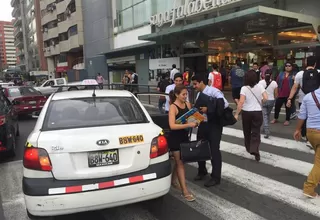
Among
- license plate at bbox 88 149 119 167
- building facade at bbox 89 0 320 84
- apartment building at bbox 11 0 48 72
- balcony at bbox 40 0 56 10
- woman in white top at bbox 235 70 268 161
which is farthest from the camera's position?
apartment building at bbox 11 0 48 72

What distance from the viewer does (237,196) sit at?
446 cm

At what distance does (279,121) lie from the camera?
9594mm

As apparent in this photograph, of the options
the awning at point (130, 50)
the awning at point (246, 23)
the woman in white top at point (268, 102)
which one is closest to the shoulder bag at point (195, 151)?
the woman in white top at point (268, 102)

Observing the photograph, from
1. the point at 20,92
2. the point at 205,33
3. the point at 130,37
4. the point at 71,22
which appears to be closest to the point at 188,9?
the point at 205,33

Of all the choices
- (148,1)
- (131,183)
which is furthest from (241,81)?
(148,1)

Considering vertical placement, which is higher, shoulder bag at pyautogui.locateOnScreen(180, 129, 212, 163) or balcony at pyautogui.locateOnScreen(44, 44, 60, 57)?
balcony at pyautogui.locateOnScreen(44, 44, 60, 57)

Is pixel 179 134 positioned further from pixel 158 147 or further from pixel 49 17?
pixel 49 17

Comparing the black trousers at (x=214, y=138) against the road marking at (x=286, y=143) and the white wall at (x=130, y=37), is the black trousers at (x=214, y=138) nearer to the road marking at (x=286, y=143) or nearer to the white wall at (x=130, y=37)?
the road marking at (x=286, y=143)

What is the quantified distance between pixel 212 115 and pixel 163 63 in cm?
2023

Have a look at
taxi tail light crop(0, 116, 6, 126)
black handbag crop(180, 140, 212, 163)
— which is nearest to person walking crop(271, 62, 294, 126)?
black handbag crop(180, 140, 212, 163)

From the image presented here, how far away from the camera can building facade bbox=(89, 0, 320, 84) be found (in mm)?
14656

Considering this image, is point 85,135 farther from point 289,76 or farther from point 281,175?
point 289,76

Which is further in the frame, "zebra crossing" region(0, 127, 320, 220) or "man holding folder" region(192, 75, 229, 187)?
"man holding folder" region(192, 75, 229, 187)

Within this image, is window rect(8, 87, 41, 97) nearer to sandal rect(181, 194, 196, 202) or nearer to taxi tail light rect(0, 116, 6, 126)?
taxi tail light rect(0, 116, 6, 126)
